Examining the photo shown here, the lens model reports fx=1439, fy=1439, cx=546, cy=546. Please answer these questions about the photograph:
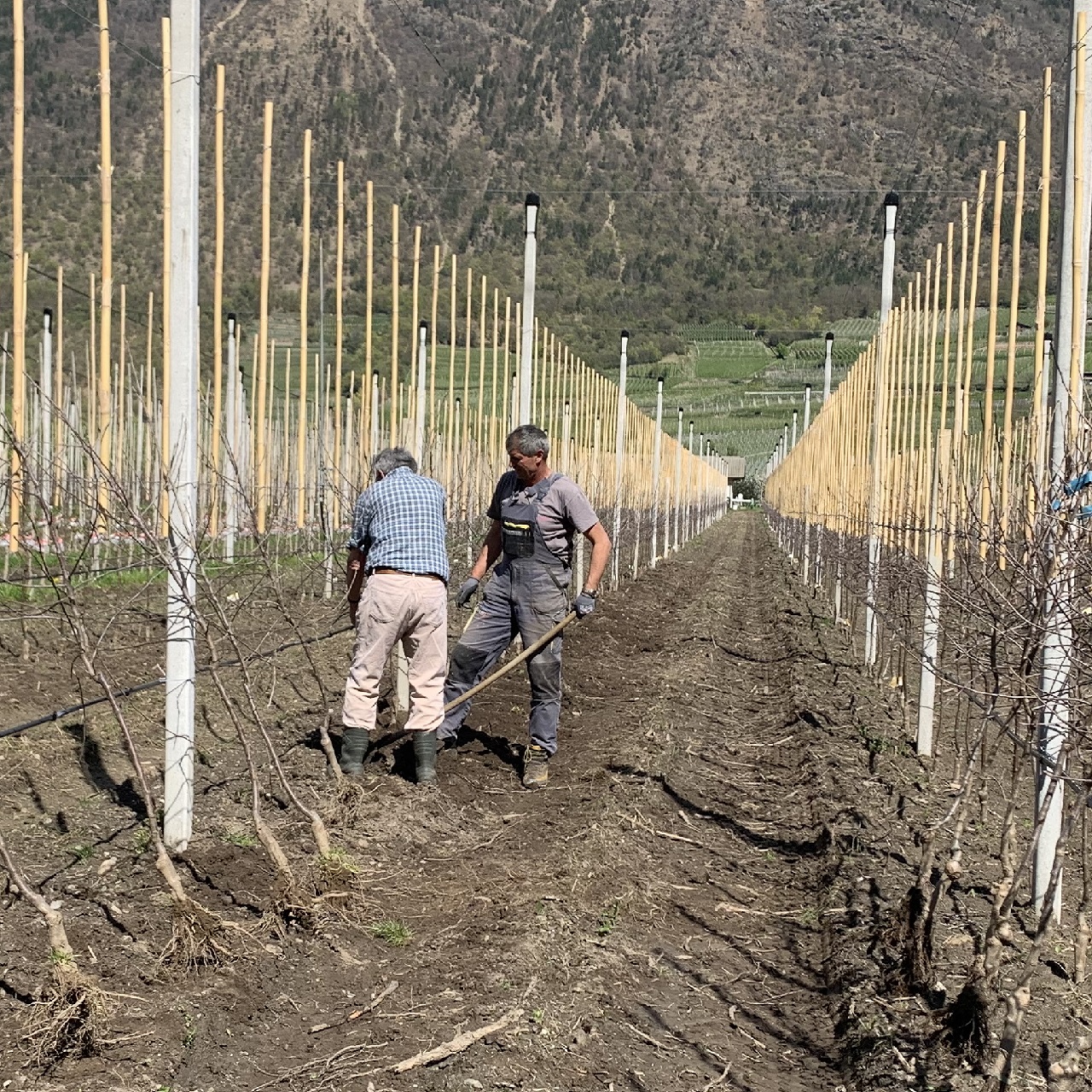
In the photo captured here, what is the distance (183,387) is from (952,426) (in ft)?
20.3

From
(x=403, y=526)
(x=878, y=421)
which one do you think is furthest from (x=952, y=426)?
(x=403, y=526)

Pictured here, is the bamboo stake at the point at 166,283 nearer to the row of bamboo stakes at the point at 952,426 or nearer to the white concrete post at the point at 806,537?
the row of bamboo stakes at the point at 952,426

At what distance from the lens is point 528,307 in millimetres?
11148

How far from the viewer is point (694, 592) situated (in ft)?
66.9

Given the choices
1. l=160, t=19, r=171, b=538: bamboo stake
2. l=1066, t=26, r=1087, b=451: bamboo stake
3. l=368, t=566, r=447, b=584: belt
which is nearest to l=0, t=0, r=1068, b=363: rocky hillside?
l=160, t=19, r=171, b=538: bamboo stake

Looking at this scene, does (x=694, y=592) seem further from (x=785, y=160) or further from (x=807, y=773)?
(x=785, y=160)

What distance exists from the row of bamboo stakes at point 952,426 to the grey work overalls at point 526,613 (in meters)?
1.97

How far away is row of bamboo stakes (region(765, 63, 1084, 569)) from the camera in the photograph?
17.4ft

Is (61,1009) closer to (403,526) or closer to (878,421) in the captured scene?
(403,526)

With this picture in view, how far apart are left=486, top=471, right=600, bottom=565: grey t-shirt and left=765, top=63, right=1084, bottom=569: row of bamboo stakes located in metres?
1.76

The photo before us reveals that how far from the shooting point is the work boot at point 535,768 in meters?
7.23

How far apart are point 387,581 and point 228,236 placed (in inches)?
1806

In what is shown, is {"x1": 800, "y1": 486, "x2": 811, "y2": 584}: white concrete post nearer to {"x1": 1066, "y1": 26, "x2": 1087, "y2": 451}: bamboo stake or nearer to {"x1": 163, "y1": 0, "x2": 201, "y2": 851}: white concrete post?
{"x1": 1066, "y1": 26, "x2": 1087, "y2": 451}: bamboo stake

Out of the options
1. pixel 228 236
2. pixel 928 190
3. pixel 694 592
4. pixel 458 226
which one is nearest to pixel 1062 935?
pixel 694 592
